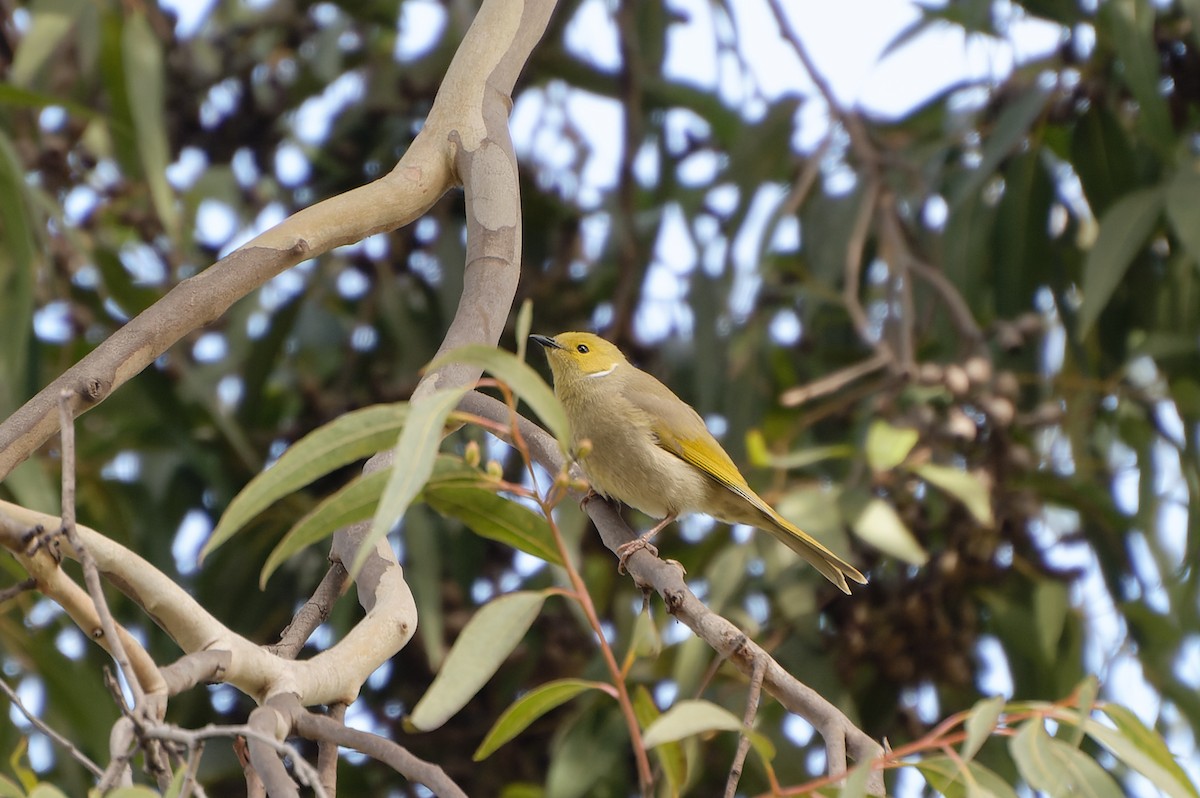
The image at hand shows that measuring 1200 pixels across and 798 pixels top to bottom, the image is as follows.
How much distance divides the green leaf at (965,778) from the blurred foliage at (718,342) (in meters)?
1.65

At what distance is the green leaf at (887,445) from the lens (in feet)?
11.0

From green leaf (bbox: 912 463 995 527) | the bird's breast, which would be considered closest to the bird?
the bird's breast

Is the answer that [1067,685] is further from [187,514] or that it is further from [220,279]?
[220,279]

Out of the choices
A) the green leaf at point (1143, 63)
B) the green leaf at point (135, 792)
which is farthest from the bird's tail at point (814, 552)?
the green leaf at point (135, 792)

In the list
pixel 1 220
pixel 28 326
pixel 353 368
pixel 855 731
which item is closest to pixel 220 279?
pixel 855 731

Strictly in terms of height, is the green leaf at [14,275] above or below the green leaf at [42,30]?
below

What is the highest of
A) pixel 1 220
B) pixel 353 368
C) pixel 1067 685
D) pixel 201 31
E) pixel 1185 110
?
pixel 201 31

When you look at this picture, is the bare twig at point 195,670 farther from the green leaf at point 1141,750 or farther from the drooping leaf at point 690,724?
the green leaf at point 1141,750

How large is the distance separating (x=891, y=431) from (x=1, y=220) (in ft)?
7.50

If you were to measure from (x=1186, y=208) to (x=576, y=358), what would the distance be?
168 cm

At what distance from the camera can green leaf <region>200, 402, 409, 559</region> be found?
55.0 inches

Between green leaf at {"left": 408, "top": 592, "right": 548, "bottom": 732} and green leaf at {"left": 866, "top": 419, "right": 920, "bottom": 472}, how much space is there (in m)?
2.01

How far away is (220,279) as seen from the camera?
1806 millimetres

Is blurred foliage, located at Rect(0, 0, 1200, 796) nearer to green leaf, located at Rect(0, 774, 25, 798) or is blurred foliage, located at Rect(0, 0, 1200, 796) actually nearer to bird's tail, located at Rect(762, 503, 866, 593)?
bird's tail, located at Rect(762, 503, 866, 593)
